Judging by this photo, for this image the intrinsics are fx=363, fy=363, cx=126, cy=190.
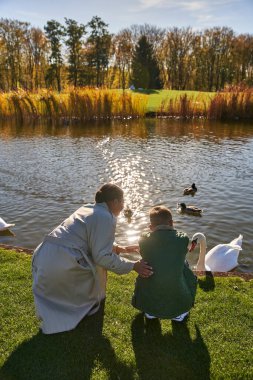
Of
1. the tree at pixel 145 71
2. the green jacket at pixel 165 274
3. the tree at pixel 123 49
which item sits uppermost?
the tree at pixel 123 49

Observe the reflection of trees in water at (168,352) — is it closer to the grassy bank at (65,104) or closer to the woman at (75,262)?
the woman at (75,262)

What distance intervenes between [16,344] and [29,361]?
1.16ft

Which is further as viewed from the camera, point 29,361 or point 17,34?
point 17,34

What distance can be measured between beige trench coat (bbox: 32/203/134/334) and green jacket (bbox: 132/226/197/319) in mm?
324

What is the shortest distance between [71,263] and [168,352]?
151cm

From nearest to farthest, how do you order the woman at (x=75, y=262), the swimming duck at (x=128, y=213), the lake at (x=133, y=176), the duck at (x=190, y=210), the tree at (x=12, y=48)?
the woman at (x=75, y=262), the lake at (x=133, y=176), the swimming duck at (x=128, y=213), the duck at (x=190, y=210), the tree at (x=12, y=48)

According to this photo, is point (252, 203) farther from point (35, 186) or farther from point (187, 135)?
point (187, 135)

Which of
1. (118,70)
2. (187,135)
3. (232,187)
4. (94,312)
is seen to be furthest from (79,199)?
(118,70)

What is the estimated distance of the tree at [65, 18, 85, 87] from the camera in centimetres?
5600

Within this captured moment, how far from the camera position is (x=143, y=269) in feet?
14.0

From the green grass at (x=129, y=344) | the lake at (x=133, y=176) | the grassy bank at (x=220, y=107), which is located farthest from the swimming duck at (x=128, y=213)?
the grassy bank at (x=220, y=107)

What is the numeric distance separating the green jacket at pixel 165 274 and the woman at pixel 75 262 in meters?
0.16

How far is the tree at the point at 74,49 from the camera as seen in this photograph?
56.0m

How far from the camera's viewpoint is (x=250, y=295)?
536 centimetres
